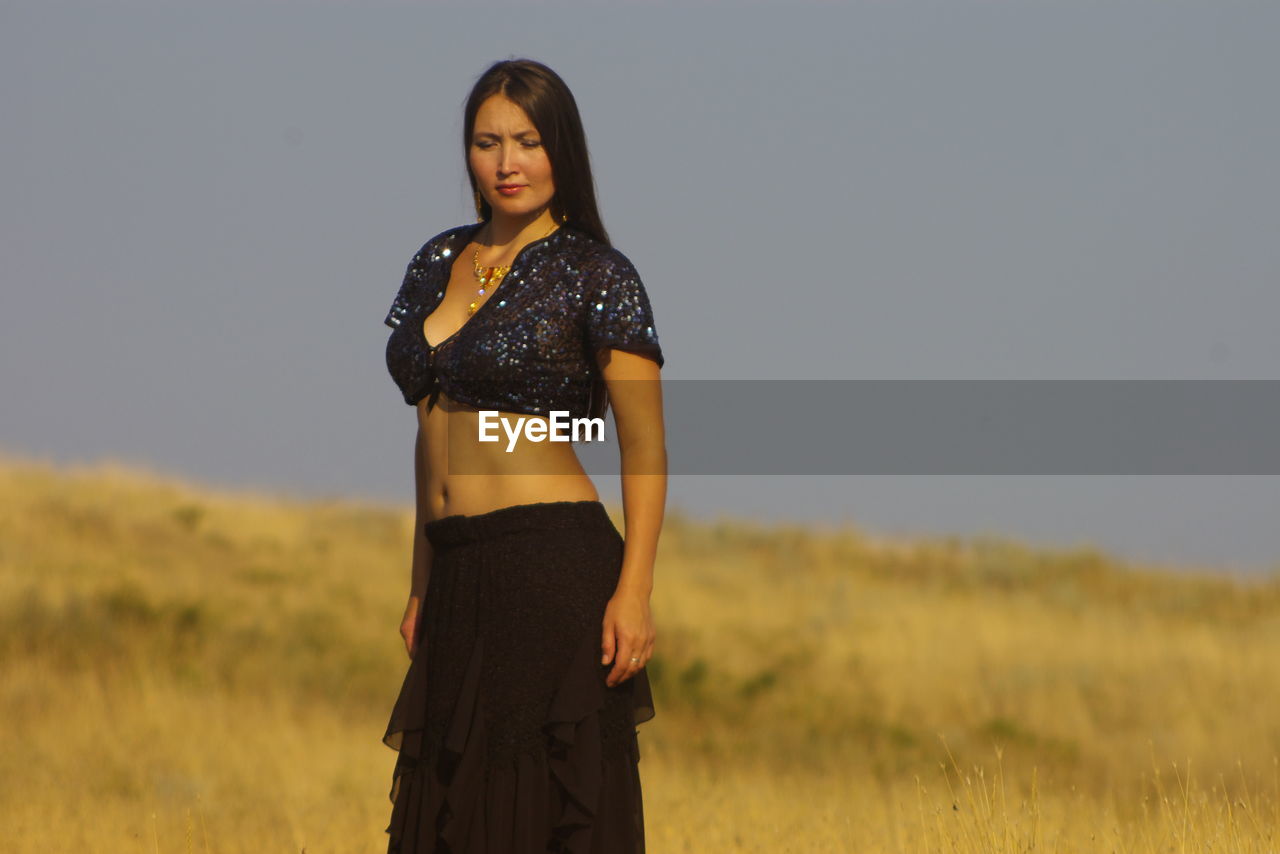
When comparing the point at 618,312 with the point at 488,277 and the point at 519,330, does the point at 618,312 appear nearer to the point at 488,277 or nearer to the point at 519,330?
the point at 519,330

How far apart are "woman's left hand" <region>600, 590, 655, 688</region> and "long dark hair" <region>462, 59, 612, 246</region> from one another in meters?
0.99

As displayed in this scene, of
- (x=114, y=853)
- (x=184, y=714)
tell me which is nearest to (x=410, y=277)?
(x=114, y=853)

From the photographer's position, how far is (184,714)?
456 inches

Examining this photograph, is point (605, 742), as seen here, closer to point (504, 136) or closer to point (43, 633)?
point (504, 136)

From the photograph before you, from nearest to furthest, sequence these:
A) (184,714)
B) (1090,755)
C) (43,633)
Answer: (184,714)
(43,633)
(1090,755)

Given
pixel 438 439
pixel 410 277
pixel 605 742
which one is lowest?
pixel 605 742

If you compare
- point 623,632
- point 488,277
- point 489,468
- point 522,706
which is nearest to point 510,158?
point 488,277

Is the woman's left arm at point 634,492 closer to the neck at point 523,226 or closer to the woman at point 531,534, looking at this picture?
the woman at point 531,534

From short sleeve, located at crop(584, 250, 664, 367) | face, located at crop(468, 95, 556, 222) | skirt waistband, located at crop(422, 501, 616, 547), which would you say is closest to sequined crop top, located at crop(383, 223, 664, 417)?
short sleeve, located at crop(584, 250, 664, 367)

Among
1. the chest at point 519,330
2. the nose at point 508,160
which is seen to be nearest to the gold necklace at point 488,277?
the chest at point 519,330

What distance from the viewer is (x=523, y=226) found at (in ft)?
14.2

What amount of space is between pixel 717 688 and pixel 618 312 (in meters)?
11.9

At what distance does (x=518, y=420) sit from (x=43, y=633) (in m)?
10.6

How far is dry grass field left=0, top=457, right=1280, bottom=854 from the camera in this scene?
7.57 metres
